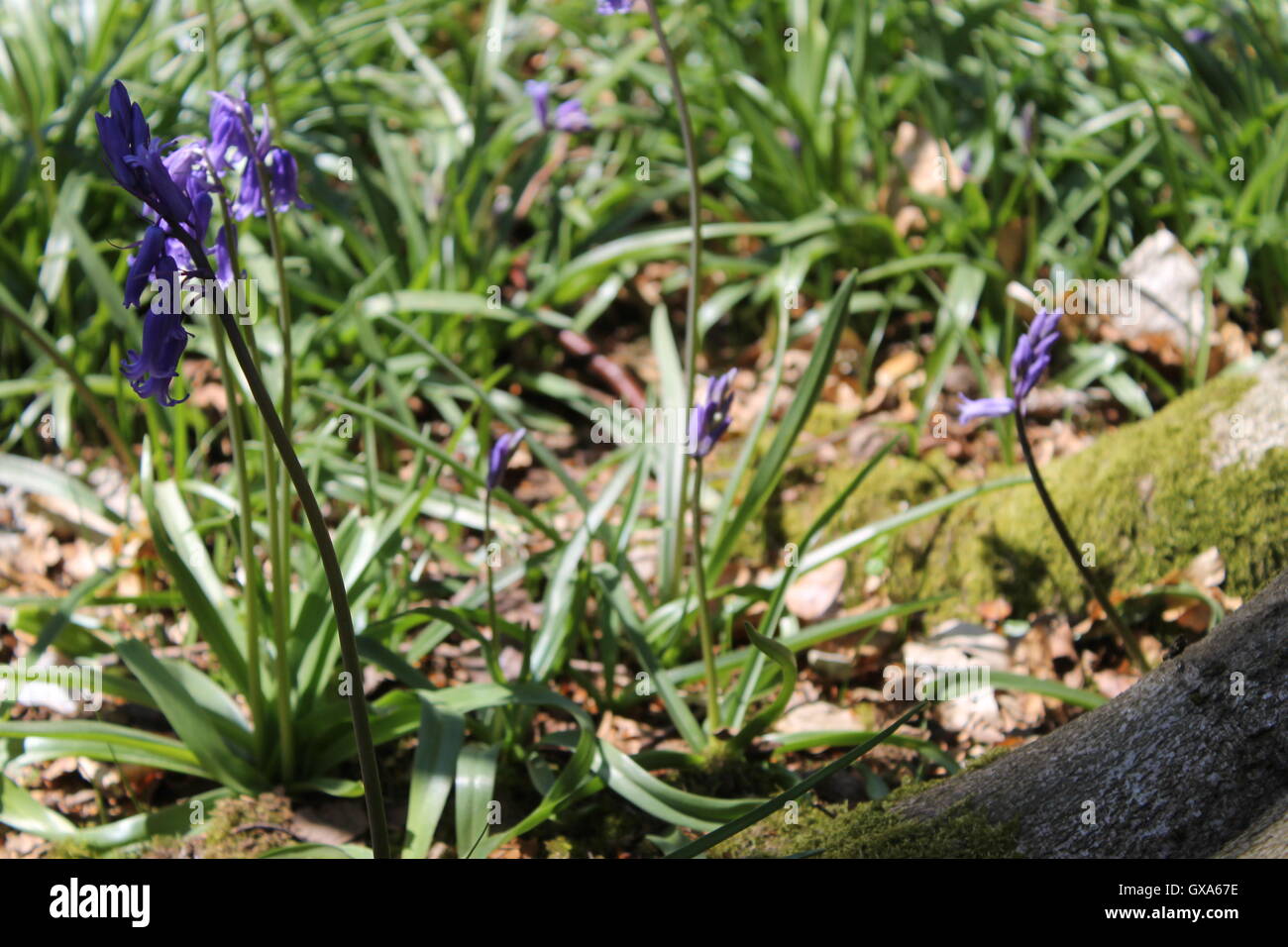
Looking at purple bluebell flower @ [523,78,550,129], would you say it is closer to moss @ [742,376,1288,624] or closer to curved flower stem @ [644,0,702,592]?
curved flower stem @ [644,0,702,592]

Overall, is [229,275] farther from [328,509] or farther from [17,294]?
[17,294]

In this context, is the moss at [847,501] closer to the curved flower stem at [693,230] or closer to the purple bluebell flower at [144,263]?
the curved flower stem at [693,230]

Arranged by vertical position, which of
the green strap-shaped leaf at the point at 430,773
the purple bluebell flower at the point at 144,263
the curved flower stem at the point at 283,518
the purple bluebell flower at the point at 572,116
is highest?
the purple bluebell flower at the point at 572,116

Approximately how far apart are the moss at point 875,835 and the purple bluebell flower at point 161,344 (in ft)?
3.67

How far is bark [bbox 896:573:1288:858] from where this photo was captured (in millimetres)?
1409

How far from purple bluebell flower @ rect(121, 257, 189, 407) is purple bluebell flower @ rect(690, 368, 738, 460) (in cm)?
89

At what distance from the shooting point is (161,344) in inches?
48.9

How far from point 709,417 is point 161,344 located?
93 cm

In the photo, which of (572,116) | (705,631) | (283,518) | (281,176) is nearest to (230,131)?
(281,176)

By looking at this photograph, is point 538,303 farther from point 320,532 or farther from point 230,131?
point 320,532

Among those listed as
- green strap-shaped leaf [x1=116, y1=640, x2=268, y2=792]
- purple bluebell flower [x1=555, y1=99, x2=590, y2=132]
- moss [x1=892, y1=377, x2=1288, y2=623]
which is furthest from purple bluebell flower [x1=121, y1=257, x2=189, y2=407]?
purple bluebell flower [x1=555, y1=99, x2=590, y2=132]

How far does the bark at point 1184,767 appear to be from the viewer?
4.62 ft

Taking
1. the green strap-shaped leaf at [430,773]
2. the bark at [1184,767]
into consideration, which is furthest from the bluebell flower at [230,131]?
the bark at [1184,767]
